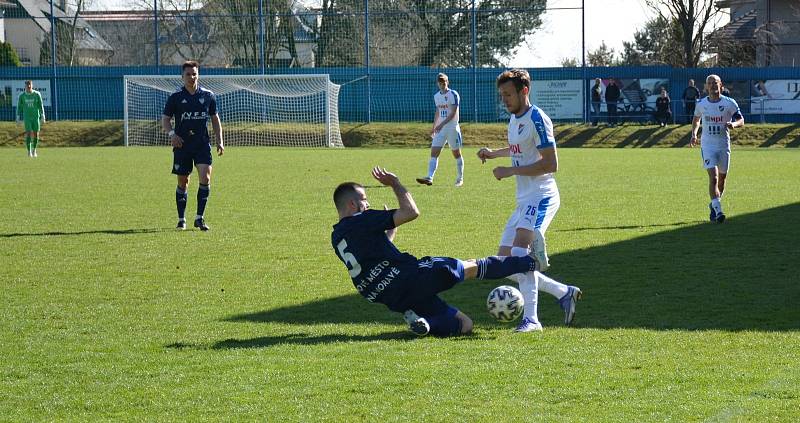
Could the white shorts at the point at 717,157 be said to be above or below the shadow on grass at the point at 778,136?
below

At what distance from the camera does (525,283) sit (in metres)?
7.11

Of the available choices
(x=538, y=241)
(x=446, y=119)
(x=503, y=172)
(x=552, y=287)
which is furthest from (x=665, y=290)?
(x=446, y=119)

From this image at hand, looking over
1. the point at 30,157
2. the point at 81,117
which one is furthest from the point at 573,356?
the point at 81,117

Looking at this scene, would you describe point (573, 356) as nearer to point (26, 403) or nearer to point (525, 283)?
point (525, 283)

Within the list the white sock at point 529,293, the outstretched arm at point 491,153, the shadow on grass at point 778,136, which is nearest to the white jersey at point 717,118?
the outstretched arm at point 491,153

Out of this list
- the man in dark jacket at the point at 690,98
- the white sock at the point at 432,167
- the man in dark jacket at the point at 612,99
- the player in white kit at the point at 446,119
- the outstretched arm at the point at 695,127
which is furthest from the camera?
the man in dark jacket at the point at 612,99

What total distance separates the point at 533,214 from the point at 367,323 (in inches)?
55.4

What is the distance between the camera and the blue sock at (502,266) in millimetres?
6840

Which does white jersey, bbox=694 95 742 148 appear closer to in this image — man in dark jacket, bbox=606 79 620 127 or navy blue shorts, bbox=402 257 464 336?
navy blue shorts, bbox=402 257 464 336

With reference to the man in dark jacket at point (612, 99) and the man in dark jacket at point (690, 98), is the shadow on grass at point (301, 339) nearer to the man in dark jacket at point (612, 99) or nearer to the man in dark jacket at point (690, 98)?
the man in dark jacket at point (612, 99)

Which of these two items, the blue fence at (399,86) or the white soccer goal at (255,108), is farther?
the blue fence at (399,86)

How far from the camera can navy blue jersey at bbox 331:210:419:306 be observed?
668cm

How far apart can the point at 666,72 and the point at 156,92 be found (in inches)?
785

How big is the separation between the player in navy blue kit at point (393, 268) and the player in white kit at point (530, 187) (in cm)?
43
